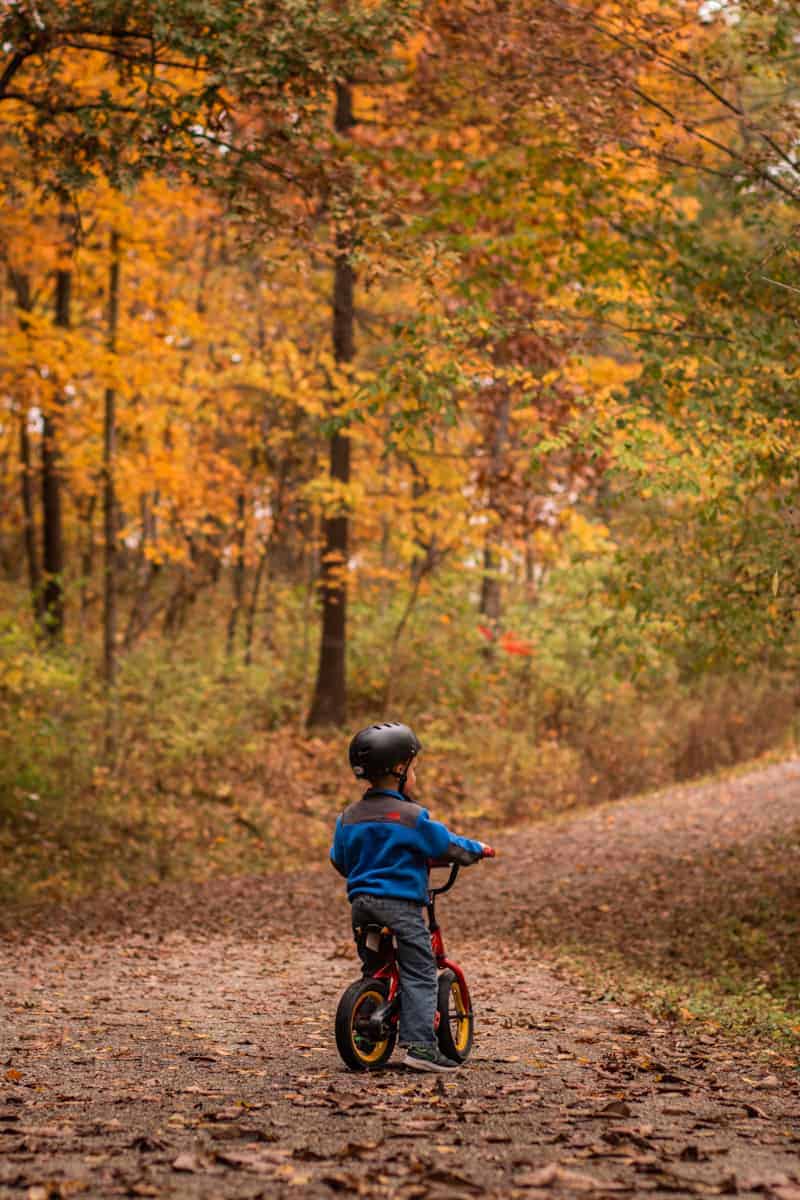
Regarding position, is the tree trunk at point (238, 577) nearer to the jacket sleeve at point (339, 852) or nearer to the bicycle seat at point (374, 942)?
the jacket sleeve at point (339, 852)

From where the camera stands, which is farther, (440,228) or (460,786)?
(460,786)

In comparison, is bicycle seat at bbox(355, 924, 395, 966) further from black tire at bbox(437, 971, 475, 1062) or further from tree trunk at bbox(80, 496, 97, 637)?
tree trunk at bbox(80, 496, 97, 637)

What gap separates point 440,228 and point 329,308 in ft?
21.5

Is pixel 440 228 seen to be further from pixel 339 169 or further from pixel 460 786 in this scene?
pixel 460 786

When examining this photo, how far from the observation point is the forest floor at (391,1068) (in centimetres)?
412

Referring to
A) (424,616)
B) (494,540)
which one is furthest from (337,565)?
(424,616)

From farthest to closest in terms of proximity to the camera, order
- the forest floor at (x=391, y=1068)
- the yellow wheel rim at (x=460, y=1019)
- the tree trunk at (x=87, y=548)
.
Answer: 1. the tree trunk at (x=87, y=548)
2. the yellow wheel rim at (x=460, y=1019)
3. the forest floor at (x=391, y=1068)

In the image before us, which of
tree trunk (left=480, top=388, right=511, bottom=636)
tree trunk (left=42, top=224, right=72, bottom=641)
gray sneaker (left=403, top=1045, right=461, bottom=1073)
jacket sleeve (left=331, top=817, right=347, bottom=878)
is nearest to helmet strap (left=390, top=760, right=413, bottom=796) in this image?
jacket sleeve (left=331, top=817, right=347, bottom=878)

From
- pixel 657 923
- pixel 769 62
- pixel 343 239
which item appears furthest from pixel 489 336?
pixel 657 923

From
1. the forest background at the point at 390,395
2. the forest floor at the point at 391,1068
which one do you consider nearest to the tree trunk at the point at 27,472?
the forest background at the point at 390,395

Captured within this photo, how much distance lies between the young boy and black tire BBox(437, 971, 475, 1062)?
0.09 metres

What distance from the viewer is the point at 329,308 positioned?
19922mm

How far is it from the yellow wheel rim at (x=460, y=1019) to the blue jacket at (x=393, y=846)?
25.0 inches

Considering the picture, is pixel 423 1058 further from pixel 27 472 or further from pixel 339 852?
pixel 27 472
